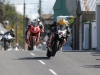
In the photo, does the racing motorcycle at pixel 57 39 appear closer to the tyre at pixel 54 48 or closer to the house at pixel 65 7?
the tyre at pixel 54 48

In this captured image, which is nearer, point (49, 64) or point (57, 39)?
point (49, 64)

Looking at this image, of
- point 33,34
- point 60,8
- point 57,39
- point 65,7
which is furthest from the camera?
point 60,8

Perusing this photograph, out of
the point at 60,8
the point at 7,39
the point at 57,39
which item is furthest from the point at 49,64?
the point at 60,8

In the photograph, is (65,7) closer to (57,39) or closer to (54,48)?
(57,39)

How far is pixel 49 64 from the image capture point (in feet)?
63.5

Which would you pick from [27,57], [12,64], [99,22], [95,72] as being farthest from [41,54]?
[99,22]

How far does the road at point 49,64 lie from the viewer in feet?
56.2

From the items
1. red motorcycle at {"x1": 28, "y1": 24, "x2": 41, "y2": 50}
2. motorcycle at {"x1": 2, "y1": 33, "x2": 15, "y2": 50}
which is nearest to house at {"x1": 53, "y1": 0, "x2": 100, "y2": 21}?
motorcycle at {"x1": 2, "y1": 33, "x2": 15, "y2": 50}

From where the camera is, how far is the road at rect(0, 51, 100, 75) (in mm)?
17125

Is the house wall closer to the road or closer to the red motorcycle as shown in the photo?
the red motorcycle

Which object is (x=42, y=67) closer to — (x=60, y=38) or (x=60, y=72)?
(x=60, y=72)

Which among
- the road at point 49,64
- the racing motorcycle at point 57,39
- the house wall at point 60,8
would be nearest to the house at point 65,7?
the house wall at point 60,8

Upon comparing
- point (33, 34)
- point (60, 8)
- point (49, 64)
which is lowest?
point (49, 64)

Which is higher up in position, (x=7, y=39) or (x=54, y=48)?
(x=54, y=48)
